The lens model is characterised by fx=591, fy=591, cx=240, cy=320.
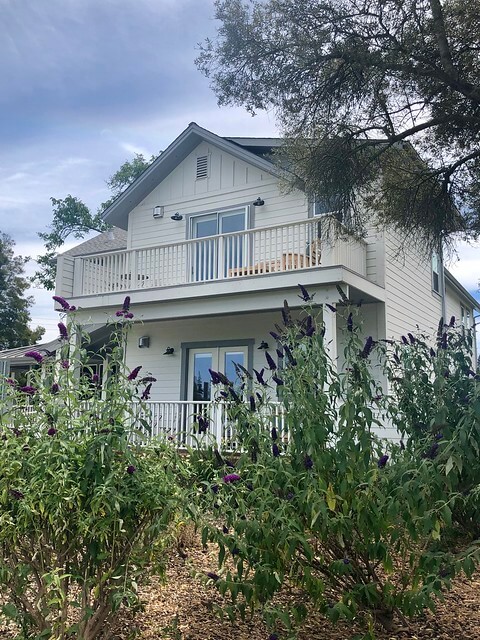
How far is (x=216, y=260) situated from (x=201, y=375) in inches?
122

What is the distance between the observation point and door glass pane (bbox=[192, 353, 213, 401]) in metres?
13.3

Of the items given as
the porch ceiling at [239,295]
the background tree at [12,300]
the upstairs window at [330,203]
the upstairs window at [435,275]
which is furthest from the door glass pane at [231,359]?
the background tree at [12,300]

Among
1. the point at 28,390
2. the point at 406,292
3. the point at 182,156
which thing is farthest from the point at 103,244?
the point at 28,390

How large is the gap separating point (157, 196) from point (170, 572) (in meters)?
11.2

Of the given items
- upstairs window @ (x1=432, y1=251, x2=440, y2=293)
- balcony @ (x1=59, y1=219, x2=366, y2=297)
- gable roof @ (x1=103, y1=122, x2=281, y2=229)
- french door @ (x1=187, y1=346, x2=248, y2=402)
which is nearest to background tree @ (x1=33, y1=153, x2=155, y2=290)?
gable roof @ (x1=103, y1=122, x2=281, y2=229)

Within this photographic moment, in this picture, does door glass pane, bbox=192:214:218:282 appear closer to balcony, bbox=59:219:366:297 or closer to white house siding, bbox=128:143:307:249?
balcony, bbox=59:219:366:297

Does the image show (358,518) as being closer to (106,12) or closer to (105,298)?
(106,12)

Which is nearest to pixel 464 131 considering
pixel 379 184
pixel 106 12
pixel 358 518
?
pixel 379 184

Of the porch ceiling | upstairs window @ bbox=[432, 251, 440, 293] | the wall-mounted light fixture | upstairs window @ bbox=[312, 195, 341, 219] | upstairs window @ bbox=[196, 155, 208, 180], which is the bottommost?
the wall-mounted light fixture

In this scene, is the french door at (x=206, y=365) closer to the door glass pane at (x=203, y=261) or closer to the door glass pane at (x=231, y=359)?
the door glass pane at (x=231, y=359)

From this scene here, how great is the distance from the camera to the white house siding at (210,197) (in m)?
12.8

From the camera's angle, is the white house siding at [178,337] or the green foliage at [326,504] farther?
the white house siding at [178,337]

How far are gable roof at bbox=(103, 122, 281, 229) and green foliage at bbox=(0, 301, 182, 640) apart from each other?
10.0m

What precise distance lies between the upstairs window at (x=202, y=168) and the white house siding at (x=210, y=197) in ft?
0.32
